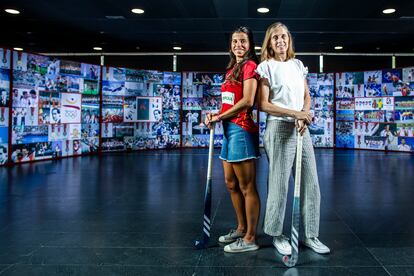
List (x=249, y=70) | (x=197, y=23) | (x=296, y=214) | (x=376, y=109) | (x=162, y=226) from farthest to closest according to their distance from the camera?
(x=376, y=109) < (x=197, y=23) < (x=162, y=226) < (x=249, y=70) < (x=296, y=214)

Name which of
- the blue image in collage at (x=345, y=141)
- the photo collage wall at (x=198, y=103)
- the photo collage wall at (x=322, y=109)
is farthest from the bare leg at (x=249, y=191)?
the blue image in collage at (x=345, y=141)

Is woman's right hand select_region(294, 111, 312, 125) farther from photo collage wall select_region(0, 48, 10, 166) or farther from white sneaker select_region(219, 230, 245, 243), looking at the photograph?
photo collage wall select_region(0, 48, 10, 166)

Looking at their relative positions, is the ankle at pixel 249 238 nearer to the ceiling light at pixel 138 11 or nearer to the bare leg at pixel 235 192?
the bare leg at pixel 235 192

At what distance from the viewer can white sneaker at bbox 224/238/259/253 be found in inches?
90.3

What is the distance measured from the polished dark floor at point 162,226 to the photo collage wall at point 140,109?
3.59m

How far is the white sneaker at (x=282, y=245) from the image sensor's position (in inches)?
88.1

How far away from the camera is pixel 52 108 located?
7293 mm

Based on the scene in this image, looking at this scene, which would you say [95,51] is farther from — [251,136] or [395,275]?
[395,275]

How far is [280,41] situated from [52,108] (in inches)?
245

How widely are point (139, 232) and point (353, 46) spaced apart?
390 inches

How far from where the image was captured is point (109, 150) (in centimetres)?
898

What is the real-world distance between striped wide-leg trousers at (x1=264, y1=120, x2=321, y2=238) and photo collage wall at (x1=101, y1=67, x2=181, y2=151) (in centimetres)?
713

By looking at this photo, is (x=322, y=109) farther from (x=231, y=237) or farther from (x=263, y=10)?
(x=231, y=237)

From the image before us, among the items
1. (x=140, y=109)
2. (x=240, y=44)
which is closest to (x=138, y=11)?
(x=140, y=109)
